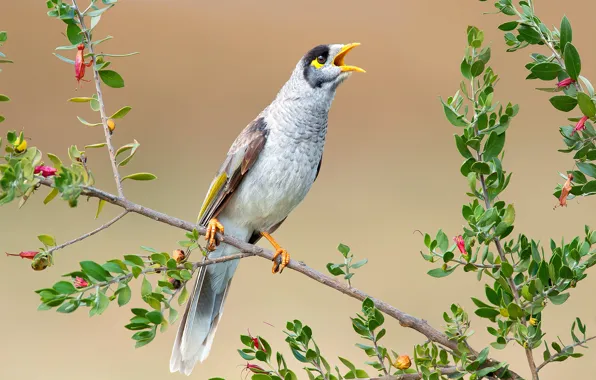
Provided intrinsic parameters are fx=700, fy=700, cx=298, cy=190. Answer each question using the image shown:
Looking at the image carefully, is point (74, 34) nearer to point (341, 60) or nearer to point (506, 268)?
point (506, 268)

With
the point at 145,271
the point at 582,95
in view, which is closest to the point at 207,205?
the point at 145,271

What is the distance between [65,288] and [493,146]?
18.4 inches

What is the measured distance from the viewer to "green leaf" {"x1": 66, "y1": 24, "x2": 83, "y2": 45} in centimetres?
87

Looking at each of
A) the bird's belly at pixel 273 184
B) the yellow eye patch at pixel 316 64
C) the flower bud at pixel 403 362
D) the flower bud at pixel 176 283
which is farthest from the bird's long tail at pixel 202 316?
the flower bud at pixel 403 362

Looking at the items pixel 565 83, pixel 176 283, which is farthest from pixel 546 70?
pixel 176 283

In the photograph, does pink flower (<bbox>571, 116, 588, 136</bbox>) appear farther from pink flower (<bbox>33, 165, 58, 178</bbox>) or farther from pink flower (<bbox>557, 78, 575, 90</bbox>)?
pink flower (<bbox>33, 165, 58, 178</bbox>)

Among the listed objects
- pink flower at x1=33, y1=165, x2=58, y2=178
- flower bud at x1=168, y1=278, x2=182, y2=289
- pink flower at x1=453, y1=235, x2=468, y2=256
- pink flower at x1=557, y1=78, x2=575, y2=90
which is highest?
pink flower at x1=557, y1=78, x2=575, y2=90

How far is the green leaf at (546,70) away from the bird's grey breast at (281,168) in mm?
855

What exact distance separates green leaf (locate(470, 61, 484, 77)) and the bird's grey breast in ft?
2.67

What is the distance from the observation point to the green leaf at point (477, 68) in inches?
29.7

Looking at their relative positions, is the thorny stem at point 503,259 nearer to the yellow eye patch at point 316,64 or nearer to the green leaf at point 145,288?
the green leaf at point 145,288

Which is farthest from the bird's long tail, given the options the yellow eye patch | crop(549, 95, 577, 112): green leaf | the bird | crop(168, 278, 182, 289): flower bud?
crop(549, 95, 577, 112): green leaf

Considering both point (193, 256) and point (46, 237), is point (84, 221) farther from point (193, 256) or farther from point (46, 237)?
point (46, 237)

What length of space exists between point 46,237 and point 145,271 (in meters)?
0.11
